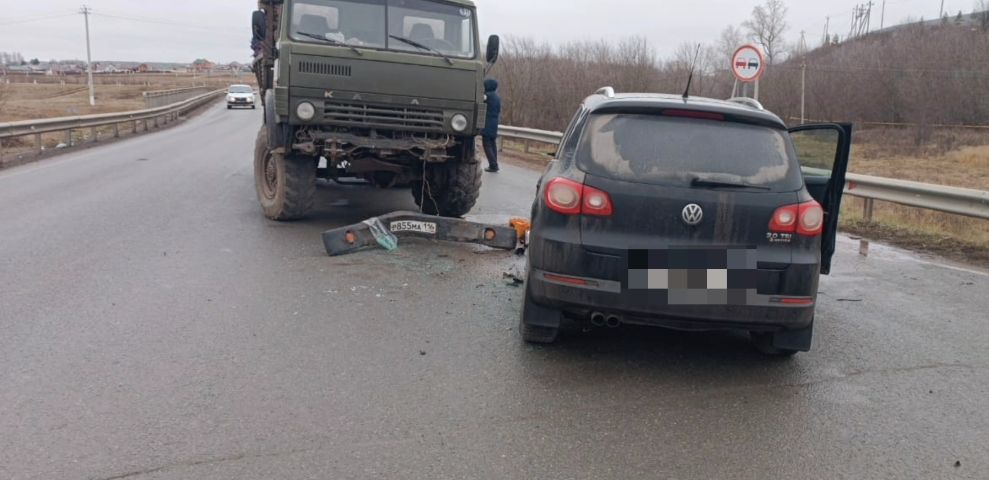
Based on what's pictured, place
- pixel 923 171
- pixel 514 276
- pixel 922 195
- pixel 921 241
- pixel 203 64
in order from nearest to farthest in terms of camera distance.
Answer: pixel 514 276 < pixel 921 241 < pixel 922 195 < pixel 923 171 < pixel 203 64

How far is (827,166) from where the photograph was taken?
5.80 m

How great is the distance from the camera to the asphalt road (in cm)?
352

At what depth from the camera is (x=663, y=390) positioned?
444 centimetres

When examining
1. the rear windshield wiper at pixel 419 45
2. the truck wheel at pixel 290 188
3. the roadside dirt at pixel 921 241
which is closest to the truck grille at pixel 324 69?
the rear windshield wiper at pixel 419 45

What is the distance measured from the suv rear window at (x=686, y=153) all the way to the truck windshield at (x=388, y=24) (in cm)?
443

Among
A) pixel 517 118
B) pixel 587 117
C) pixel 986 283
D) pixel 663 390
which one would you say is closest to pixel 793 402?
pixel 663 390

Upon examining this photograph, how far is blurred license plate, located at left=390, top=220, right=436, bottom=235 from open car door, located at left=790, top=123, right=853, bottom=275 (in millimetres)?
3719

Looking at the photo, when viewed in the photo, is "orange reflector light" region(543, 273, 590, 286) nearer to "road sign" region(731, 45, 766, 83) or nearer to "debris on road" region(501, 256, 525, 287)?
"debris on road" region(501, 256, 525, 287)

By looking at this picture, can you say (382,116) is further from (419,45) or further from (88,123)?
(88,123)

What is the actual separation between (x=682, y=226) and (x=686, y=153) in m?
0.45

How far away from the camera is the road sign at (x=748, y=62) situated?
13431mm

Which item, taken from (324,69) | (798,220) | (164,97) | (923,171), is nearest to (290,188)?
(324,69)

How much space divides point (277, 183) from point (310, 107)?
139cm

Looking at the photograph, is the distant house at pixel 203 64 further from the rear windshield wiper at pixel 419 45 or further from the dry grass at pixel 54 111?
the rear windshield wiper at pixel 419 45
